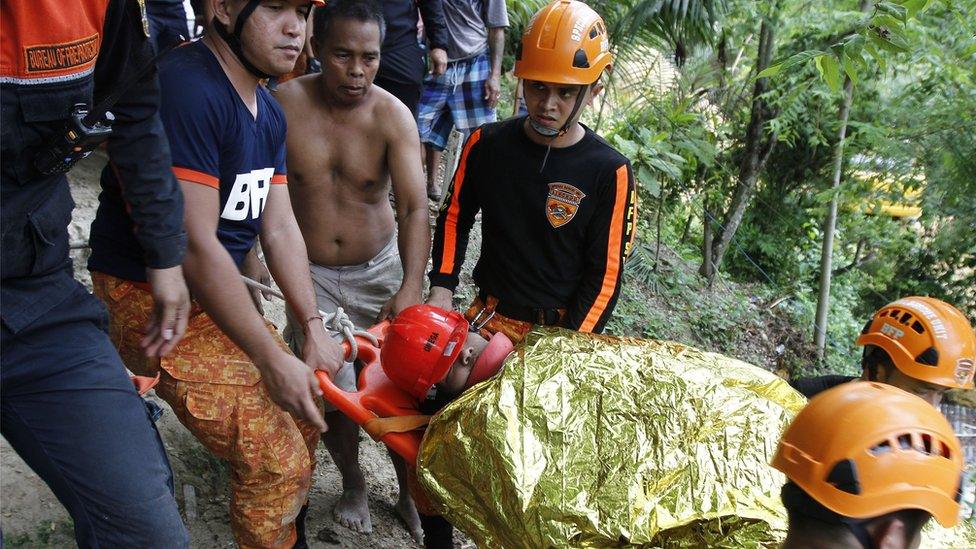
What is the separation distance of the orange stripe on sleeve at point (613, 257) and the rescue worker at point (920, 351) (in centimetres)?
93

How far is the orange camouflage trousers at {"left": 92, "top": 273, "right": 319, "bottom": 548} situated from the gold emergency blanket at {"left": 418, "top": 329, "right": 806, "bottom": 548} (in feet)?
1.69

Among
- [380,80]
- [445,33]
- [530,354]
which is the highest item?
[445,33]

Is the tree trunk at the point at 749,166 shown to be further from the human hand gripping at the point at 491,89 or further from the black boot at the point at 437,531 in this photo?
the black boot at the point at 437,531

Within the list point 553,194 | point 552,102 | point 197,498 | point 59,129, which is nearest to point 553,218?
point 553,194

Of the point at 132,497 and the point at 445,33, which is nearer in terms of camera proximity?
the point at 132,497

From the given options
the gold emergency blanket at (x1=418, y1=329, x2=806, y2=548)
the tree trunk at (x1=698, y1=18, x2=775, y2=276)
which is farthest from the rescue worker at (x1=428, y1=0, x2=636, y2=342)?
the tree trunk at (x1=698, y1=18, x2=775, y2=276)

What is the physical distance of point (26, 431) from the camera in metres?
1.74

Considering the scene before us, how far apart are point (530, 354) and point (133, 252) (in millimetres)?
1375

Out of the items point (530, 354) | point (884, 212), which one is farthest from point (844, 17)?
point (530, 354)

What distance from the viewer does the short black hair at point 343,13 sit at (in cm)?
312

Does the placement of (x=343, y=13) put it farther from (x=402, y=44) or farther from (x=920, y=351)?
(x=920, y=351)

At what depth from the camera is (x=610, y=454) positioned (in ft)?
7.09

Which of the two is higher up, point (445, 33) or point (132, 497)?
point (445, 33)

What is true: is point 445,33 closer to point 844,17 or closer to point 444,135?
point 444,135
